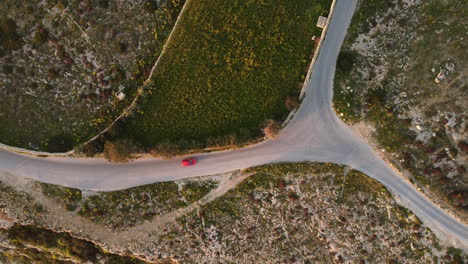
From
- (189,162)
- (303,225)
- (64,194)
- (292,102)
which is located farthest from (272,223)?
(64,194)

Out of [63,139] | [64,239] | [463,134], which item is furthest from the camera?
[64,239]

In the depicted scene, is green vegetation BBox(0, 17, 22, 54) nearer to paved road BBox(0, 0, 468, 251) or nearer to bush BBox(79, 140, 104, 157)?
paved road BBox(0, 0, 468, 251)

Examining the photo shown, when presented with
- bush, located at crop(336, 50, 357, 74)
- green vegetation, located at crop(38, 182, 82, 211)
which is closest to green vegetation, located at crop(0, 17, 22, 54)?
green vegetation, located at crop(38, 182, 82, 211)

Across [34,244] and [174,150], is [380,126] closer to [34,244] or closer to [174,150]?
[174,150]

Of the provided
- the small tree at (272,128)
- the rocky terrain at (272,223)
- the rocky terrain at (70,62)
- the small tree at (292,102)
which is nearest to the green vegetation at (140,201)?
the rocky terrain at (272,223)

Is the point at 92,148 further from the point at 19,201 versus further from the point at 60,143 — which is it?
the point at 19,201

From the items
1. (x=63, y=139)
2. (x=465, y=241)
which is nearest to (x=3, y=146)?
(x=63, y=139)

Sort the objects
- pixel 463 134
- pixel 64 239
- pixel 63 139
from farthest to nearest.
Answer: pixel 64 239 < pixel 63 139 < pixel 463 134
